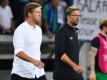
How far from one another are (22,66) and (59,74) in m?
1.01

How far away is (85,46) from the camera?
14836 millimetres

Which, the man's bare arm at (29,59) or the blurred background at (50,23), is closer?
the man's bare arm at (29,59)

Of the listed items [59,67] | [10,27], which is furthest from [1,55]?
[59,67]

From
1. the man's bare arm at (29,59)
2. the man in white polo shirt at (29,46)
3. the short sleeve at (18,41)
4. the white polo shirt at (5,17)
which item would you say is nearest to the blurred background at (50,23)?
the white polo shirt at (5,17)

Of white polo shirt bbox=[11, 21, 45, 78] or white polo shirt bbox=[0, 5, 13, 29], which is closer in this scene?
white polo shirt bbox=[11, 21, 45, 78]

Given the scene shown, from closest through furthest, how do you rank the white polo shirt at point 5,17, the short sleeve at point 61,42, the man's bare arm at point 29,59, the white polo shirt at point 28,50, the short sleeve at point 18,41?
1. the man's bare arm at point 29,59
2. the short sleeve at point 18,41
3. the white polo shirt at point 28,50
4. the short sleeve at point 61,42
5. the white polo shirt at point 5,17

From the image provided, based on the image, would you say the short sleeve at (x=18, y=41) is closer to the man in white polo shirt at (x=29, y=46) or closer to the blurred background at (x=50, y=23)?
the man in white polo shirt at (x=29, y=46)

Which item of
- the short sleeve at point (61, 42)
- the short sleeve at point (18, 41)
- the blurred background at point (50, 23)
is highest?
the short sleeve at point (18, 41)

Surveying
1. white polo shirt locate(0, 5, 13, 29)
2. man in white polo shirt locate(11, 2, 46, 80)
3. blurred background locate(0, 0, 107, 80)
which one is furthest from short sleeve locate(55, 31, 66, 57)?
white polo shirt locate(0, 5, 13, 29)

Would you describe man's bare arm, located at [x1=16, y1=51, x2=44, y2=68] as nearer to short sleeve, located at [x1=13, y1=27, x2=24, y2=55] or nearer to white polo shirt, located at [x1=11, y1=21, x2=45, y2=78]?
short sleeve, located at [x1=13, y1=27, x2=24, y2=55]

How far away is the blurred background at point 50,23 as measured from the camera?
1410 cm

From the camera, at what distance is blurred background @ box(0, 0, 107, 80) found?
46.3 feet

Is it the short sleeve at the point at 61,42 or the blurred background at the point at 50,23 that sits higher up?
the short sleeve at the point at 61,42

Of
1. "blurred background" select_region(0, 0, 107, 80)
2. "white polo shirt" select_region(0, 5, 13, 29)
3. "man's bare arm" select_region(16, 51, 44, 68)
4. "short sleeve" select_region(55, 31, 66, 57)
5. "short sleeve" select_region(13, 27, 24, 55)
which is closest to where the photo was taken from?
"man's bare arm" select_region(16, 51, 44, 68)
